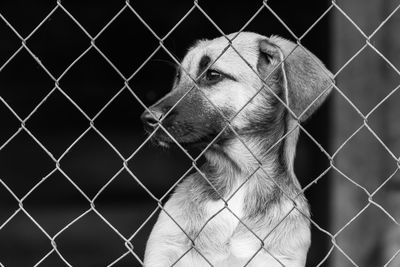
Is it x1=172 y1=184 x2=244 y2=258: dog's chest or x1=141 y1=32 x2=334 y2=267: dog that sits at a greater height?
x1=141 y1=32 x2=334 y2=267: dog

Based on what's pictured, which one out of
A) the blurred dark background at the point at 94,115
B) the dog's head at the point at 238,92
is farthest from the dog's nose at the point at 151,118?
the blurred dark background at the point at 94,115

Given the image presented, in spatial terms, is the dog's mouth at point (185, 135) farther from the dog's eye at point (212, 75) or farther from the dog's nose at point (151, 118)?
the dog's eye at point (212, 75)

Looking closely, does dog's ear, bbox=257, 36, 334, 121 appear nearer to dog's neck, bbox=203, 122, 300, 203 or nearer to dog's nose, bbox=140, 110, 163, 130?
dog's neck, bbox=203, 122, 300, 203

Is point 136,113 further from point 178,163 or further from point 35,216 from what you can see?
point 35,216

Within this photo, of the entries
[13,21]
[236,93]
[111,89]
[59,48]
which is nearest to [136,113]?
[111,89]

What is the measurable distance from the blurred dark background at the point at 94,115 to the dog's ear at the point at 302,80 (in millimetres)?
3309

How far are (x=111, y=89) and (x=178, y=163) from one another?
933mm

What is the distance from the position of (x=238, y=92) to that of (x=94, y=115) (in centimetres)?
380

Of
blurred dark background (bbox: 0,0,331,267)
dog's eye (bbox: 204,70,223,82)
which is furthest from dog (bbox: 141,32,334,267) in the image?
blurred dark background (bbox: 0,0,331,267)

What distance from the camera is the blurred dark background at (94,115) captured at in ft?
23.5

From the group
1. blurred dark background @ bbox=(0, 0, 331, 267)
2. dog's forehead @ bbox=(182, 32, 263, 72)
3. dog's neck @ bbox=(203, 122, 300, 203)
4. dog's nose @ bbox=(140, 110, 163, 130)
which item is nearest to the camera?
dog's nose @ bbox=(140, 110, 163, 130)

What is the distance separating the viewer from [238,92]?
380cm

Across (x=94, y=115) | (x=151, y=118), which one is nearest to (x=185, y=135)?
(x=151, y=118)

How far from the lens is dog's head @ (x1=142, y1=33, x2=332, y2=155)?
3496 millimetres
